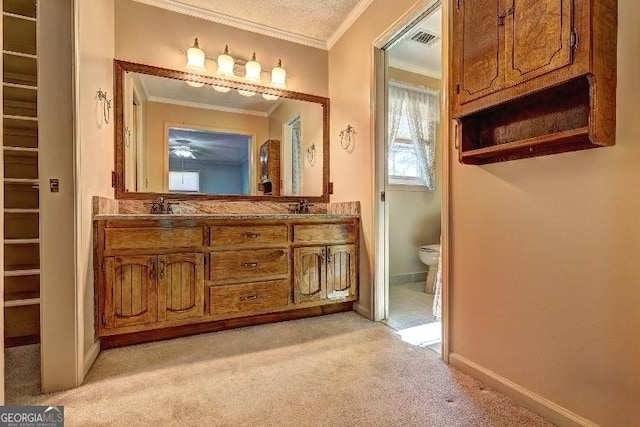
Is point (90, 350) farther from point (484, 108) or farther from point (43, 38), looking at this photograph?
point (484, 108)

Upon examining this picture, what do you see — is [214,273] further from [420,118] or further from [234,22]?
[420,118]

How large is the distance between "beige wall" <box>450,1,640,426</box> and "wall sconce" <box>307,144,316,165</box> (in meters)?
1.55

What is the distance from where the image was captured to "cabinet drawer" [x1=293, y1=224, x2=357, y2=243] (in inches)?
94.7

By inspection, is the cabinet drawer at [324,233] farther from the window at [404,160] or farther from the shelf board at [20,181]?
the shelf board at [20,181]

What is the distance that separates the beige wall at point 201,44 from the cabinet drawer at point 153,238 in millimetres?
1354

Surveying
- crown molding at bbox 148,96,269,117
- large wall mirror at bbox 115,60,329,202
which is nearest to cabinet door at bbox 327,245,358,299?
large wall mirror at bbox 115,60,329,202

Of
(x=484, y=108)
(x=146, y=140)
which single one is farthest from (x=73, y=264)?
(x=484, y=108)

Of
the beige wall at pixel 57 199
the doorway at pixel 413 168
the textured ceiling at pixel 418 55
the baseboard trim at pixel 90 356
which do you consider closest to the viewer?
the beige wall at pixel 57 199

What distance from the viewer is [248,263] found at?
2229 millimetres

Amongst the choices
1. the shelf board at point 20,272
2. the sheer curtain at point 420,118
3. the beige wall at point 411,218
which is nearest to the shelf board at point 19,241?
the shelf board at point 20,272

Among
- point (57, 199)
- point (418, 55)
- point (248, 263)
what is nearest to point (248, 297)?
point (248, 263)

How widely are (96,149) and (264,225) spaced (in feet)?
→ 3.70

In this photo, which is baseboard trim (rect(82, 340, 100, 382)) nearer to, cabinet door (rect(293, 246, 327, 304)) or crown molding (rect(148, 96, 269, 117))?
cabinet door (rect(293, 246, 327, 304))

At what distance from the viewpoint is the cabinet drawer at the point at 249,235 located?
214 cm
